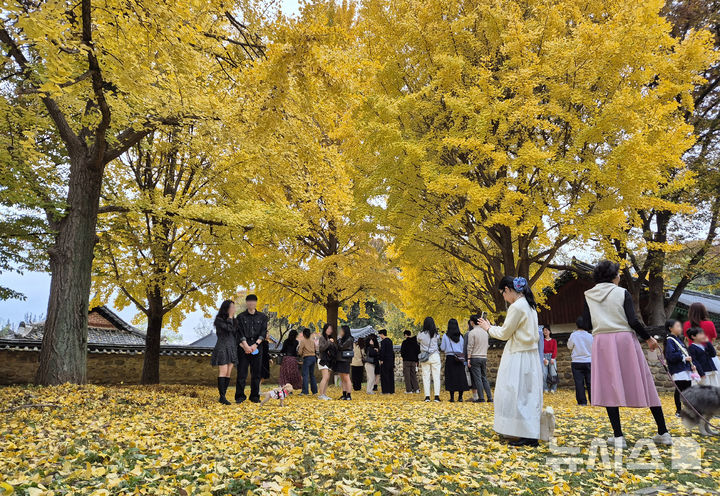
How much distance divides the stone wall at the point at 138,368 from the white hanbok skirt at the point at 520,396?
9.81m

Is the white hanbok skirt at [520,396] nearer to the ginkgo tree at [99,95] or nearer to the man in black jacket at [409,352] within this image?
the ginkgo tree at [99,95]

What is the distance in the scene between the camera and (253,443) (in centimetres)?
417

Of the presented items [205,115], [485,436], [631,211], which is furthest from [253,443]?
[631,211]

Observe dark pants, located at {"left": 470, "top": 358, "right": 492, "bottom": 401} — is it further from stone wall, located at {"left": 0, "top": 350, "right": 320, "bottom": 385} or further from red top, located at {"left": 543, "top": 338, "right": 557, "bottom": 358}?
stone wall, located at {"left": 0, "top": 350, "right": 320, "bottom": 385}

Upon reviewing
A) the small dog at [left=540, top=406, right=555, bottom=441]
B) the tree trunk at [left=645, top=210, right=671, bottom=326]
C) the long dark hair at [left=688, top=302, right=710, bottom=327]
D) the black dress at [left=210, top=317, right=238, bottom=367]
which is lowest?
the small dog at [left=540, top=406, right=555, bottom=441]

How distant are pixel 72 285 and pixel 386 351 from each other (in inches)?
316

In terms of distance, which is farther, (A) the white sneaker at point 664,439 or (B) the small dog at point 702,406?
(B) the small dog at point 702,406

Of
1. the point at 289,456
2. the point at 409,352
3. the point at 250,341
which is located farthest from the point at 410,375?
the point at 289,456

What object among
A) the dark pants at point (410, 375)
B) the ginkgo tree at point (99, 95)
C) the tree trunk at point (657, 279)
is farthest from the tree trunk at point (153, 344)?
the tree trunk at point (657, 279)

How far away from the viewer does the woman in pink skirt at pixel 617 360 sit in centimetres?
431

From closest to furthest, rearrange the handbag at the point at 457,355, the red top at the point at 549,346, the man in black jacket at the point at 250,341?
the man in black jacket at the point at 250,341, the handbag at the point at 457,355, the red top at the point at 549,346

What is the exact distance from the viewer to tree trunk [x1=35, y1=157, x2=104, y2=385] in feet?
24.2

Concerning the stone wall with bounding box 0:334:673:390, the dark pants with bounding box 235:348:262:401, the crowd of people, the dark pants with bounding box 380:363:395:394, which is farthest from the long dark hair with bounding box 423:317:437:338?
the stone wall with bounding box 0:334:673:390

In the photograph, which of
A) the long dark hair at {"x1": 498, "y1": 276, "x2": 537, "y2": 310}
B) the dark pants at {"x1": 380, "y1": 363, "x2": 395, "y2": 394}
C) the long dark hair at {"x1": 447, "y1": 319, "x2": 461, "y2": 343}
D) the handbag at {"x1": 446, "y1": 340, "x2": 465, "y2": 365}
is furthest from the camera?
the dark pants at {"x1": 380, "y1": 363, "x2": 395, "y2": 394}
